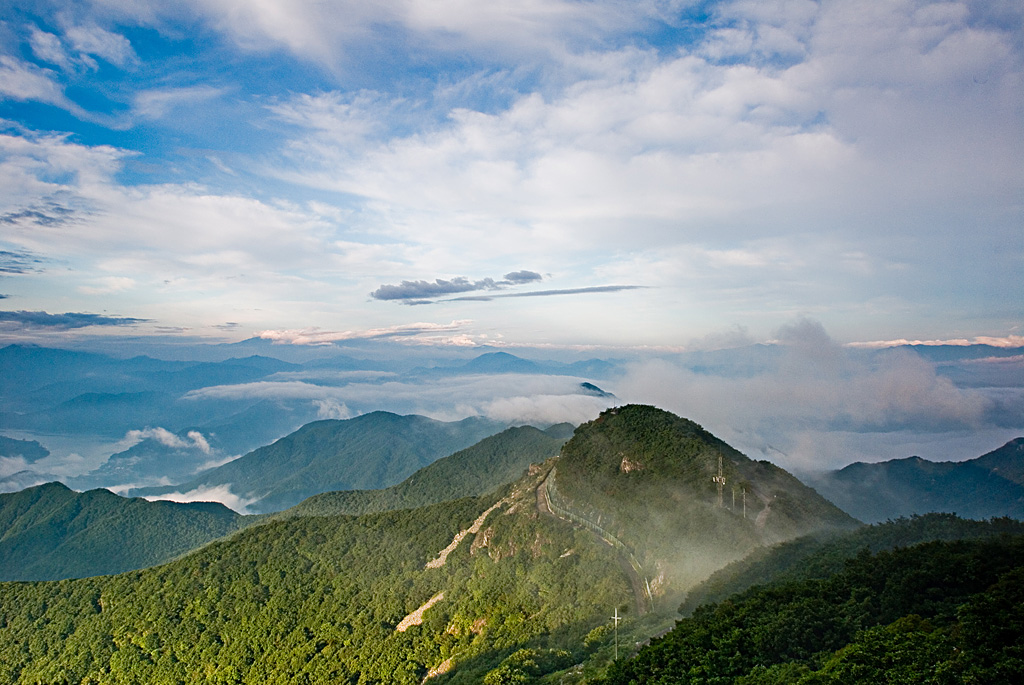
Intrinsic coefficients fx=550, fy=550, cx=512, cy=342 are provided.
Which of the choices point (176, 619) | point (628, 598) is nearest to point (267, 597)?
point (176, 619)

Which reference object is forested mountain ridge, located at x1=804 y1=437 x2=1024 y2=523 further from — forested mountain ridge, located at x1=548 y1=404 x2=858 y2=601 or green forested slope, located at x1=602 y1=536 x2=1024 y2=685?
green forested slope, located at x1=602 y1=536 x2=1024 y2=685

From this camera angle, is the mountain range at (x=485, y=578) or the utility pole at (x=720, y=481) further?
the utility pole at (x=720, y=481)

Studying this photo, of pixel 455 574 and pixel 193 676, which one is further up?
pixel 455 574

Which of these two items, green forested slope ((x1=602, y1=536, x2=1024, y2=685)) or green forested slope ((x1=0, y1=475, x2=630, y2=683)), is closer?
green forested slope ((x1=602, y1=536, x2=1024, y2=685))

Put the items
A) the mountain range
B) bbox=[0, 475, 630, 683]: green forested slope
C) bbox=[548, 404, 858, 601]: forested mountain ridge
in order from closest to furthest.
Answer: the mountain range, bbox=[548, 404, 858, 601]: forested mountain ridge, bbox=[0, 475, 630, 683]: green forested slope

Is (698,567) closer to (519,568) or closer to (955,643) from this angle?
(519,568)

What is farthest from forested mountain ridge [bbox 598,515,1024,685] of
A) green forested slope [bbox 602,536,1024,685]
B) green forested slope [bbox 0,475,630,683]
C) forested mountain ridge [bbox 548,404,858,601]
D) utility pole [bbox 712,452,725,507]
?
utility pole [bbox 712,452,725,507]

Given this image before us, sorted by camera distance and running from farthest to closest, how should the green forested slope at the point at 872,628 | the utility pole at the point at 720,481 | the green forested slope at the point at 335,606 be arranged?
the utility pole at the point at 720,481 → the green forested slope at the point at 335,606 → the green forested slope at the point at 872,628

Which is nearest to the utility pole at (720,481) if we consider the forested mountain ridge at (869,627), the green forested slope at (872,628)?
the forested mountain ridge at (869,627)

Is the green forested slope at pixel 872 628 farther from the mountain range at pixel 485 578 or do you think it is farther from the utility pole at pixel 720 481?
the utility pole at pixel 720 481

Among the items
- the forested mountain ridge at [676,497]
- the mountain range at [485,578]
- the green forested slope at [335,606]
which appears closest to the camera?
the mountain range at [485,578]

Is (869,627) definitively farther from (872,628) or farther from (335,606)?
(335,606)
